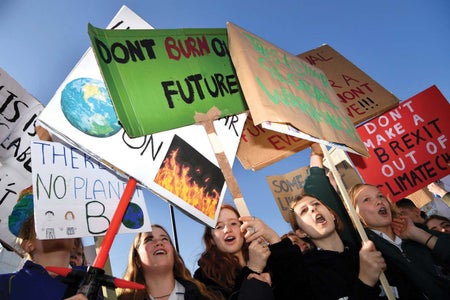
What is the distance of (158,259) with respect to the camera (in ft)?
6.73

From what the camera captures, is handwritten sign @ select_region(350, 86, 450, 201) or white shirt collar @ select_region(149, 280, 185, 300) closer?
white shirt collar @ select_region(149, 280, 185, 300)

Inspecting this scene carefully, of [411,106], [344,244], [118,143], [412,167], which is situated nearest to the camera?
[118,143]

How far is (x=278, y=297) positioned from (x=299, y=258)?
23cm

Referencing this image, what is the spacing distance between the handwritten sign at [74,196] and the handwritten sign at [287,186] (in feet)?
7.03

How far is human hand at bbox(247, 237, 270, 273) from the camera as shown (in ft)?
4.71

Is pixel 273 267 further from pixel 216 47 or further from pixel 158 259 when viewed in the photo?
pixel 216 47

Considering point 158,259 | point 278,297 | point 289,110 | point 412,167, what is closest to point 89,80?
point 289,110

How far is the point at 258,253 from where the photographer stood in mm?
1437

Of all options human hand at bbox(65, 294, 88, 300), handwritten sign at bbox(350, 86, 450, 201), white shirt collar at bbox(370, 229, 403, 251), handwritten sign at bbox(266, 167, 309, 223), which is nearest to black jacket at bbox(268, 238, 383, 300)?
white shirt collar at bbox(370, 229, 403, 251)

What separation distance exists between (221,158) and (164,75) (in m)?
0.50

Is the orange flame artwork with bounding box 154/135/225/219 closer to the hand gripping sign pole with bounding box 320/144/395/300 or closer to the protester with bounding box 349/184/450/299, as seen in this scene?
the hand gripping sign pole with bounding box 320/144/395/300

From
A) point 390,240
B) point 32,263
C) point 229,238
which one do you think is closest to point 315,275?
point 229,238

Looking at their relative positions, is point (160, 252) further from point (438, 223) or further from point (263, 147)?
point (438, 223)

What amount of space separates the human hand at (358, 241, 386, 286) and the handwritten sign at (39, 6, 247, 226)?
0.78m
